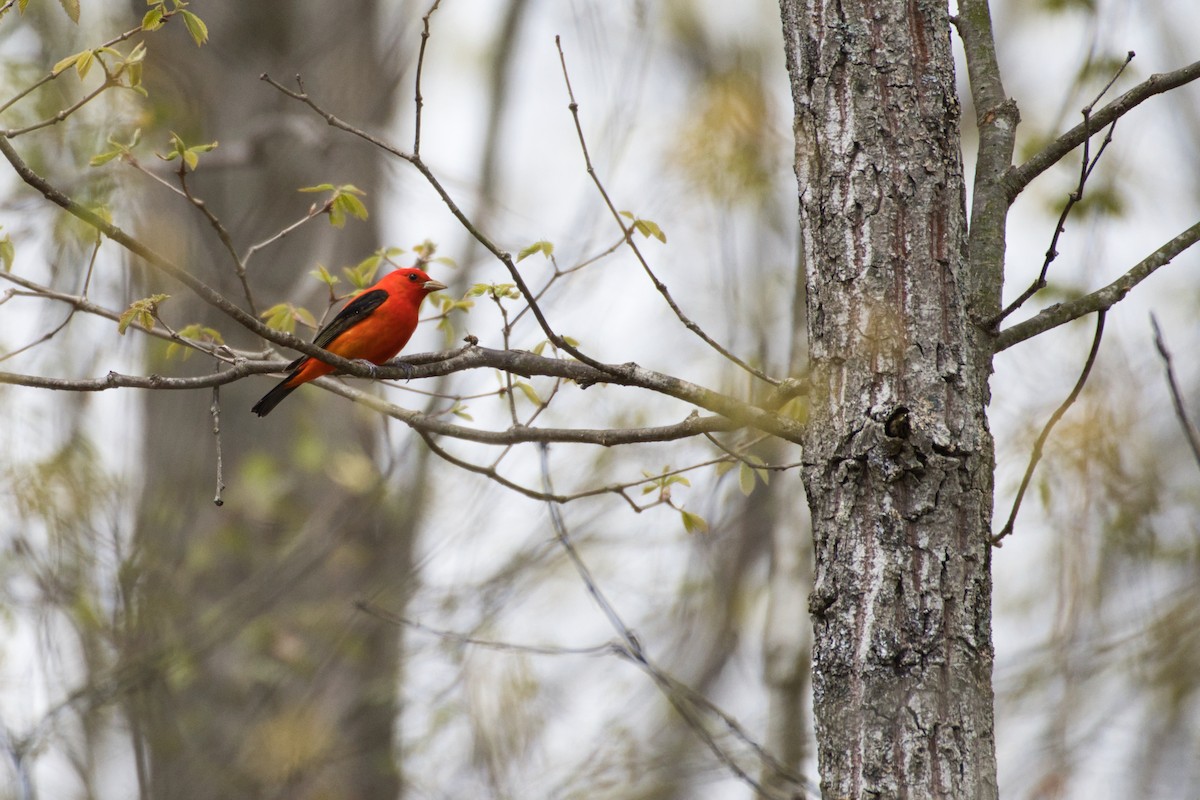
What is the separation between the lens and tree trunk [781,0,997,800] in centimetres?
214

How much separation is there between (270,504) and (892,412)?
511 cm

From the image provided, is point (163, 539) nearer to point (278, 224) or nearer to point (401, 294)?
point (401, 294)

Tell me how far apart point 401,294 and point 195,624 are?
2128mm

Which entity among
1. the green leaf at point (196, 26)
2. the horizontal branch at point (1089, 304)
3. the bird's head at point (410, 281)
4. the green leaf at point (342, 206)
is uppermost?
the bird's head at point (410, 281)

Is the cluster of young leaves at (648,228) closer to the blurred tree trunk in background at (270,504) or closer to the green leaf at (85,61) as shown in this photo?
the green leaf at (85,61)

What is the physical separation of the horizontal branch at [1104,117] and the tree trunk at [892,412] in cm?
26

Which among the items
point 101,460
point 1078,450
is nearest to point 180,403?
point 101,460

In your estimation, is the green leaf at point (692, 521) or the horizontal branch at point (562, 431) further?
the green leaf at point (692, 521)

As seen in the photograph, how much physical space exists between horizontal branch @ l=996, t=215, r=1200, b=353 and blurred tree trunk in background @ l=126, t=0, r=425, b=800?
341 cm

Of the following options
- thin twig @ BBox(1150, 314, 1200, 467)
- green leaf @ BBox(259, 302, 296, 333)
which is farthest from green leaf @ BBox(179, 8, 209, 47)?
thin twig @ BBox(1150, 314, 1200, 467)

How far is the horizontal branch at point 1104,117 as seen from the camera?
7.90 ft

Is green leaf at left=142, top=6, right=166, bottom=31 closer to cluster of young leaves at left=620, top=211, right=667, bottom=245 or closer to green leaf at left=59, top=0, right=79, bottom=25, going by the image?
green leaf at left=59, top=0, right=79, bottom=25

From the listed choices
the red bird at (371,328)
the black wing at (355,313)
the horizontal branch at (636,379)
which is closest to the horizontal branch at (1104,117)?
the horizontal branch at (636,379)

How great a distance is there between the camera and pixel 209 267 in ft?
22.0
